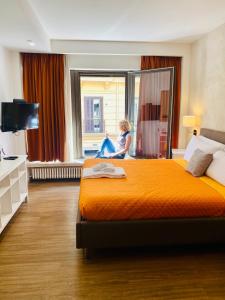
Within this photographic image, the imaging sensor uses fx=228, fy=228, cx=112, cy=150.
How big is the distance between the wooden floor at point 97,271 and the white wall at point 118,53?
3.11 m

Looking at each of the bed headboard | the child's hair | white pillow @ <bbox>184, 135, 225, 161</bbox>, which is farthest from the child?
the bed headboard

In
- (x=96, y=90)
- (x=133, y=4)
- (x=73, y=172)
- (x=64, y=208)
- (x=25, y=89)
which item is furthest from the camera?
(x=96, y=90)

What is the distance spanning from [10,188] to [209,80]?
346cm

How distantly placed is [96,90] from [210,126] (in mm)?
2491

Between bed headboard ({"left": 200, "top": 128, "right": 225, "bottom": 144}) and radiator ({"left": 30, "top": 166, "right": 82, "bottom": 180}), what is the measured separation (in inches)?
95.3

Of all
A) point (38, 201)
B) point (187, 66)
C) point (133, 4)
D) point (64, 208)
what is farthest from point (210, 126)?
point (38, 201)

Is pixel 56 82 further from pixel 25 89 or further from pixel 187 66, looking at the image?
pixel 187 66

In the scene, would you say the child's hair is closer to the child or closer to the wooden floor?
the child

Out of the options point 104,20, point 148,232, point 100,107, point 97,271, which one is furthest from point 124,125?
point 97,271

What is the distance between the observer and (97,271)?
2150 mm

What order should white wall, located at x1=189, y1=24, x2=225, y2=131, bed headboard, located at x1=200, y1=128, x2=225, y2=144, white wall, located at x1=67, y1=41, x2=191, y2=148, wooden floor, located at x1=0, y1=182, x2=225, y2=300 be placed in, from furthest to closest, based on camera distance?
white wall, located at x1=67, y1=41, x2=191, y2=148, white wall, located at x1=189, y1=24, x2=225, y2=131, bed headboard, located at x1=200, y1=128, x2=225, y2=144, wooden floor, located at x1=0, y1=182, x2=225, y2=300

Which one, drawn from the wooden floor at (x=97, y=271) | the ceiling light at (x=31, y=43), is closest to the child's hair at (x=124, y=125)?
the ceiling light at (x=31, y=43)

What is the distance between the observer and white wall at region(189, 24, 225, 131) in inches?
136

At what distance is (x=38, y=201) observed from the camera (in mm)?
3713
